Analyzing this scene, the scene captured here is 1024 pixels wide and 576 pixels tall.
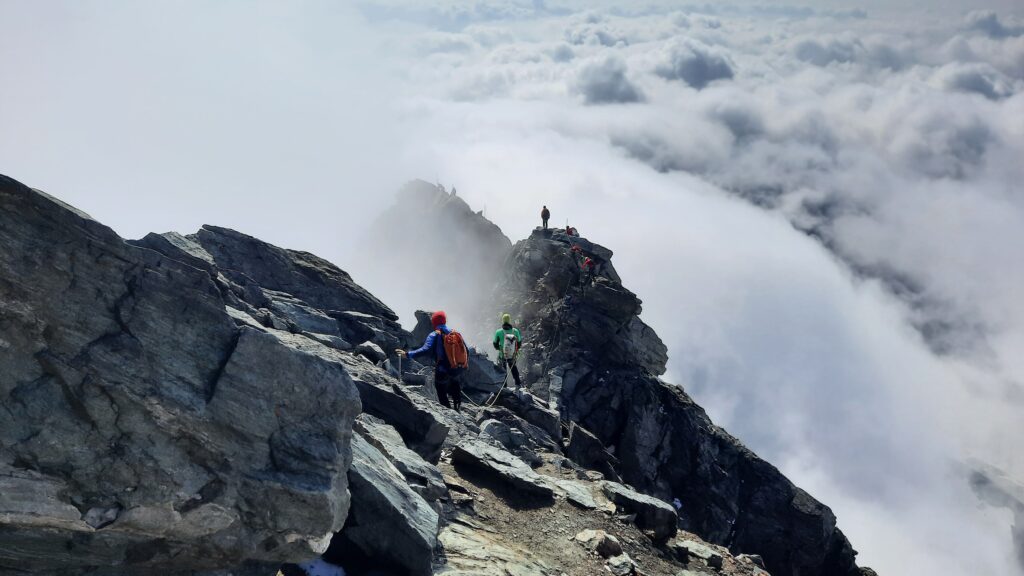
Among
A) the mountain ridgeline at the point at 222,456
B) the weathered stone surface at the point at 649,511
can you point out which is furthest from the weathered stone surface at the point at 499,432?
the weathered stone surface at the point at 649,511

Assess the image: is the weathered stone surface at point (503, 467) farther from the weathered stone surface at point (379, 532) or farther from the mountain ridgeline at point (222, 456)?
the weathered stone surface at point (379, 532)

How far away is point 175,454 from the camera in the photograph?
10898 millimetres

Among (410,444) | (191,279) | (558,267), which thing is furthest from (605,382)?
(191,279)

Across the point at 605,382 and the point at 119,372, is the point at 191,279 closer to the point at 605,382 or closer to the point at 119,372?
the point at 119,372

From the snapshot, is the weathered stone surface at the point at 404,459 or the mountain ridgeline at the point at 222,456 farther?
the weathered stone surface at the point at 404,459

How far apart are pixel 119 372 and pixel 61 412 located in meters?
0.92

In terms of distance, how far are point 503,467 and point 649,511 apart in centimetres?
458

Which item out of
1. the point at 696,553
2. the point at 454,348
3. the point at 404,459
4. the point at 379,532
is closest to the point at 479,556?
the point at 379,532

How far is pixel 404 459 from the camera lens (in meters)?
17.2

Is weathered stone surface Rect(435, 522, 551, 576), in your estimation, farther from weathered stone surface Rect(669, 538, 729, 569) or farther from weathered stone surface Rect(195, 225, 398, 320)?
weathered stone surface Rect(195, 225, 398, 320)

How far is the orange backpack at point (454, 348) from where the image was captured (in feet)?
80.4

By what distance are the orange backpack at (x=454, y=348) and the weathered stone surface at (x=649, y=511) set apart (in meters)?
6.87

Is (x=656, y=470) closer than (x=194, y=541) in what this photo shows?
No

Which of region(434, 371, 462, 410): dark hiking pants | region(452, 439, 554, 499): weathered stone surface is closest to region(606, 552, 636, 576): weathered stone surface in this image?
region(452, 439, 554, 499): weathered stone surface
